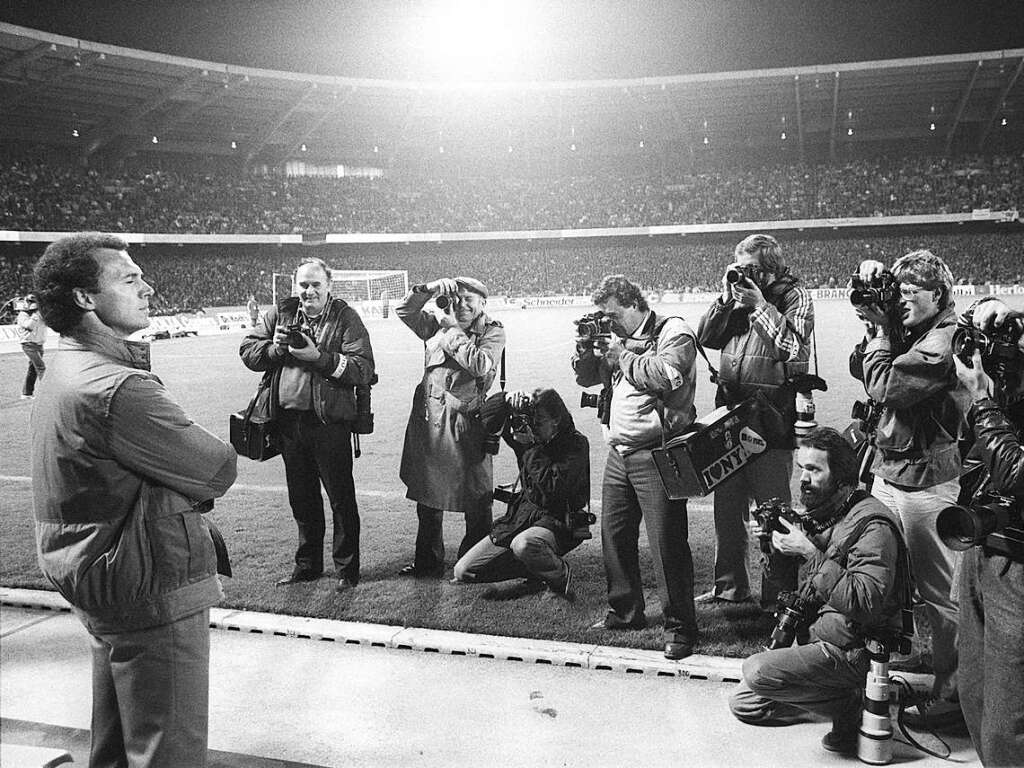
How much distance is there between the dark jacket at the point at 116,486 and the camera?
183 cm

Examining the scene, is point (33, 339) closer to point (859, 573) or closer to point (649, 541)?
point (649, 541)

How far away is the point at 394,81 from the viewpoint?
15.3 feet

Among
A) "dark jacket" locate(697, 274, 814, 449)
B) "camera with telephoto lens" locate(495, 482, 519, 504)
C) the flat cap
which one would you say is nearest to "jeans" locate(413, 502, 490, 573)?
"camera with telephoto lens" locate(495, 482, 519, 504)

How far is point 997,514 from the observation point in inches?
74.9

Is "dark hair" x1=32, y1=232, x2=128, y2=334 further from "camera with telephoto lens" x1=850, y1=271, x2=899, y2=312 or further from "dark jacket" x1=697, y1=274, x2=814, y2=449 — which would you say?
"dark jacket" x1=697, y1=274, x2=814, y2=449

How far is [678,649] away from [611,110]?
308 cm

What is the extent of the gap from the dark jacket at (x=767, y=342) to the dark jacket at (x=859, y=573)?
0.82m

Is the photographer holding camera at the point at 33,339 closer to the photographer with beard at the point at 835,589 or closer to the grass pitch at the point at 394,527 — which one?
the grass pitch at the point at 394,527

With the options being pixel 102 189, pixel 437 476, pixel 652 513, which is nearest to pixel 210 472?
pixel 652 513

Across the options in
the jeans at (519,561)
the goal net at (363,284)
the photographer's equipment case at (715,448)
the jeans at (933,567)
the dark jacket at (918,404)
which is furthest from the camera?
the goal net at (363,284)

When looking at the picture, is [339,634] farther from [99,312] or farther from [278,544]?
[99,312]

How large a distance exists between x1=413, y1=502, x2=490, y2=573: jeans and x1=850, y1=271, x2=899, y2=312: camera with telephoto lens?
6.78 feet

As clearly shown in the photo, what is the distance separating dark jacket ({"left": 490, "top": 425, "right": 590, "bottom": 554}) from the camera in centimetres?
371

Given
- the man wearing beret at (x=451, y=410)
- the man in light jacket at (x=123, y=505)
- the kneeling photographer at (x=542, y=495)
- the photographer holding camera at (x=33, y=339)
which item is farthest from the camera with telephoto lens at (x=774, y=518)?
the photographer holding camera at (x=33, y=339)
